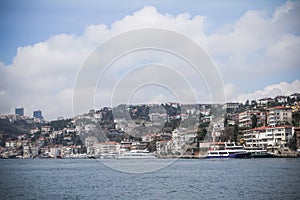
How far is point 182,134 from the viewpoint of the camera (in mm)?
78250

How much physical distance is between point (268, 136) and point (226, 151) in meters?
8.20

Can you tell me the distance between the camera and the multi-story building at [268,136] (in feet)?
219

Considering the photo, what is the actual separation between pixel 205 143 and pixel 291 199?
179ft

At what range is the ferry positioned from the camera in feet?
207

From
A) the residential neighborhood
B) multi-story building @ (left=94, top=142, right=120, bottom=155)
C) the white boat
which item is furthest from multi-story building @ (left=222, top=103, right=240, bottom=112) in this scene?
the white boat

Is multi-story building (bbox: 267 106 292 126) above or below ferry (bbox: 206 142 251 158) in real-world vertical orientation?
above

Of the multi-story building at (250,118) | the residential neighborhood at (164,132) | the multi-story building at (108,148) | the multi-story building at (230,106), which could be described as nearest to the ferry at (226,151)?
the residential neighborhood at (164,132)

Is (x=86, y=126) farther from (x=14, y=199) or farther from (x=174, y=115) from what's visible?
(x=14, y=199)

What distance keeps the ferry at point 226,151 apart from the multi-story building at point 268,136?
15.8 ft

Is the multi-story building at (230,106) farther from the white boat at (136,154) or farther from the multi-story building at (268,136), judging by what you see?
the white boat at (136,154)

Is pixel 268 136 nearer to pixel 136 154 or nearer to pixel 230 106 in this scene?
pixel 136 154

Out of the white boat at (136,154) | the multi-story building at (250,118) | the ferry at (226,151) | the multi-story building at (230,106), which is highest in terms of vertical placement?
the multi-story building at (230,106)

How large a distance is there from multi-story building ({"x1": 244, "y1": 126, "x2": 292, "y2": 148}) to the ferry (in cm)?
480

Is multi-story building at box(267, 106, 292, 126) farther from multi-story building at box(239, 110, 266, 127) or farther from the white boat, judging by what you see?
the white boat
